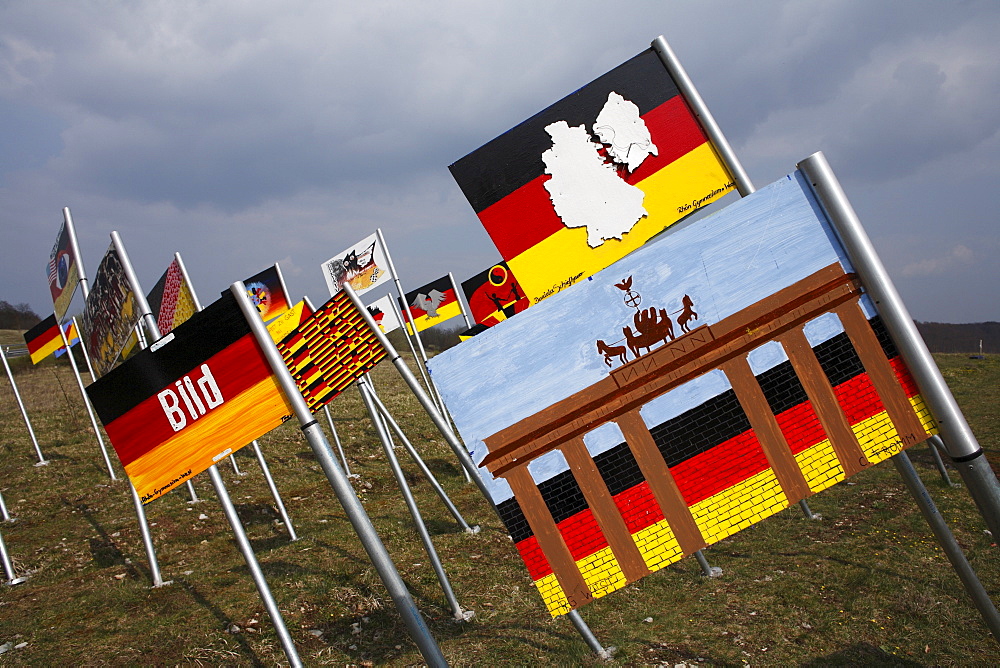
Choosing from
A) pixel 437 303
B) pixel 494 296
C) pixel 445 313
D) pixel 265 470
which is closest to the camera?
pixel 265 470

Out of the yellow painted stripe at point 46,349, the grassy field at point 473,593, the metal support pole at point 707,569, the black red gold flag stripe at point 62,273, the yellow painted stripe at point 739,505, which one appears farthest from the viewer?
the yellow painted stripe at point 46,349

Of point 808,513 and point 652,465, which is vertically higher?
point 652,465

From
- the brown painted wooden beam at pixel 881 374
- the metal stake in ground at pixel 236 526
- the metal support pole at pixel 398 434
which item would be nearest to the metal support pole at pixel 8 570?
the metal support pole at pixel 398 434

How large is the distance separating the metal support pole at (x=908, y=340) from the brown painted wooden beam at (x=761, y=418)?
1.55ft

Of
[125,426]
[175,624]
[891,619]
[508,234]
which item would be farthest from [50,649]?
[891,619]

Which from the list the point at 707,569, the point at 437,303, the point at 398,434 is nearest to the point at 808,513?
the point at 707,569

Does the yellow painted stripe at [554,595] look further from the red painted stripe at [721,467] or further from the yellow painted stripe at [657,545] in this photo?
the red painted stripe at [721,467]

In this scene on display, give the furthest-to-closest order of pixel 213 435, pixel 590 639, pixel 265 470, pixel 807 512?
pixel 265 470
pixel 807 512
pixel 590 639
pixel 213 435

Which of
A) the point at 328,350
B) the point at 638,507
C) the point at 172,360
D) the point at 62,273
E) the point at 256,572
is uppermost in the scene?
the point at 62,273

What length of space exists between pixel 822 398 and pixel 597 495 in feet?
2.86

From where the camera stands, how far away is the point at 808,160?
83.1 inches

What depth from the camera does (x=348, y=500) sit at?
302 centimetres

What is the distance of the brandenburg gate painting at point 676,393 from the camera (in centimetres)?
212

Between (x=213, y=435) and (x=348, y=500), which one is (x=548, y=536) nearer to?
(x=348, y=500)
